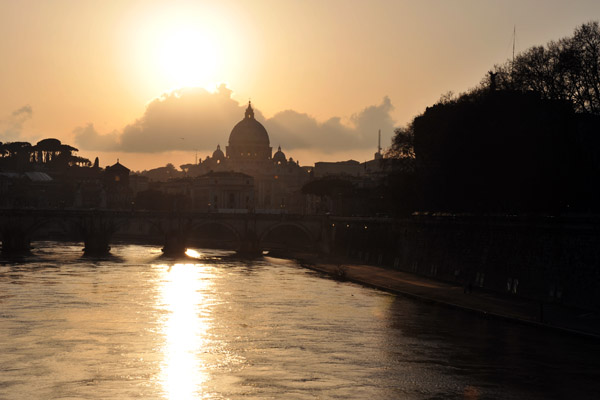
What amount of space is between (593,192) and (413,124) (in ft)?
109

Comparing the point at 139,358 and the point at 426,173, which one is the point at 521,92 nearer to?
the point at 426,173

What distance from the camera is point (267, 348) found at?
4256cm

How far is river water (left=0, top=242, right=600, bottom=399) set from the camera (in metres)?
34.4

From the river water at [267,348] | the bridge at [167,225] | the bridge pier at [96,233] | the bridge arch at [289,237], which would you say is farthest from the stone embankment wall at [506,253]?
the bridge pier at [96,233]

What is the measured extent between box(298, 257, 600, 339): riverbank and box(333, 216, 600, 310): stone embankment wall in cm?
107

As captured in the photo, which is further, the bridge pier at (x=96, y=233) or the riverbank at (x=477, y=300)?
the bridge pier at (x=96, y=233)

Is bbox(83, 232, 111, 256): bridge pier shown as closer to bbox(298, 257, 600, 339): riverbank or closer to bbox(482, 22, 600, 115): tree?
bbox(298, 257, 600, 339): riverbank

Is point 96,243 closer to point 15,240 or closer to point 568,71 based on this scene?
point 15,240

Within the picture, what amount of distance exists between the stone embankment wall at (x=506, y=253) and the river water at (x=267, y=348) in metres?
5.81

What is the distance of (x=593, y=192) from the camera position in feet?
192

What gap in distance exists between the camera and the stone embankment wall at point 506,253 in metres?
51.1

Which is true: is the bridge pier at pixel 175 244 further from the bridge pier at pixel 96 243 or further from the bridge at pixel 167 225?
the bridge pier at pixel 96 243

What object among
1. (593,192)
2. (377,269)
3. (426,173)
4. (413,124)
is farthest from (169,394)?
(413,124)

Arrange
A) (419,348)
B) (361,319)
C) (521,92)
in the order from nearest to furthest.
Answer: (419,348) → (361,319) → (521,92)
